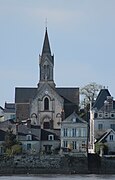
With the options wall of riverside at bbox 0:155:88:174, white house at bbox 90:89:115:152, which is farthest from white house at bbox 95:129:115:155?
wall of riverside at bbox 0:155:88:174

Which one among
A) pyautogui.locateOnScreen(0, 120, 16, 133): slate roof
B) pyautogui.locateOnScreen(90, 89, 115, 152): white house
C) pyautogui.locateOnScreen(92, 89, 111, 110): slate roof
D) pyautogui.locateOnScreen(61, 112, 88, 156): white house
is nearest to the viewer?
pyautogui.locateOnScreen(61, 112, 88, 156): white house

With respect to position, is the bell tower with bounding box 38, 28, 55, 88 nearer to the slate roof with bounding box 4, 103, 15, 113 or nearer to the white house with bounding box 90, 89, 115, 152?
the slate roof with bounding box 4, 103, 15, 113

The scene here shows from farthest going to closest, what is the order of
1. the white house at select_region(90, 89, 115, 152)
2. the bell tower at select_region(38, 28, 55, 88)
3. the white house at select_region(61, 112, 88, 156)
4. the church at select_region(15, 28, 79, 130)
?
1. the bell tower at select_region(38, 28, 55, 88)
2. the church at select_region(15, 28, 79, 130)
3. the white house at select_region(90, 89, 115, 152)
4. the white house at select_region(61, 112, 88, 156)

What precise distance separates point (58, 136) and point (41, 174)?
656 inches

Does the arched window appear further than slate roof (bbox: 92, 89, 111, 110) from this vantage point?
Yes

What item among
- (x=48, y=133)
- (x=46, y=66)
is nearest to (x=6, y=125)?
(x=48, y=133)

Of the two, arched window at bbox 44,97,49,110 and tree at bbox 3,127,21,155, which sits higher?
arched window at bbox 44,97,49,110

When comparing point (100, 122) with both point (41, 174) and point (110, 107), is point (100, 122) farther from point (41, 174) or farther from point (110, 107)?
point (41, 174)

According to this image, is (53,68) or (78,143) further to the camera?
(53,68)

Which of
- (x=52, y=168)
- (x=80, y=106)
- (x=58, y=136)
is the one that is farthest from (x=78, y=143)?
(x=80, y=106)

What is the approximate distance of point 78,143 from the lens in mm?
119062

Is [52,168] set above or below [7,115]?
below

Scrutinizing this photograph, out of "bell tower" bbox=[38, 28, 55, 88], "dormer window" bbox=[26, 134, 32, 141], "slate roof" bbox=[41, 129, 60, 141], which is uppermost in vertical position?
"bell tower" bbox=[38, 28, 55, 88]

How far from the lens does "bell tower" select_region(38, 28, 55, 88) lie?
133125mm
